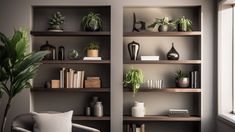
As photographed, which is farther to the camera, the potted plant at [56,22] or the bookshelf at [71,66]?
the bookshelf at [71,66]

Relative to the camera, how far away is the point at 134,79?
17.1 ft

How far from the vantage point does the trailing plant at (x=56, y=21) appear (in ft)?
17.4

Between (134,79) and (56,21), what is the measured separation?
138 cm

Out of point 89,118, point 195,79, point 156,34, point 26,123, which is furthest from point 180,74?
point 26,123

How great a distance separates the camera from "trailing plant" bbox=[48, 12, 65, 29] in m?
5.29

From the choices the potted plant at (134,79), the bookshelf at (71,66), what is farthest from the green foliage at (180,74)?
the bookshelf at (71,66)

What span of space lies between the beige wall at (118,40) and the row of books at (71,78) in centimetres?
48

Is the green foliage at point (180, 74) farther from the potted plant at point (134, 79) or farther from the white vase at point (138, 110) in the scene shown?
the white vase at point (138, 110)

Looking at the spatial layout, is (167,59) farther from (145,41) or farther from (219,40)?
(219,40)

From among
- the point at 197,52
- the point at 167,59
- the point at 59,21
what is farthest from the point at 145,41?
the point at 59,21

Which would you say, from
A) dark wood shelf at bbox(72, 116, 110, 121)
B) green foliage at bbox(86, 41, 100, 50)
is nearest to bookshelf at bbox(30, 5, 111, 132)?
green foliage at bbox(86, 41, 100, 50)

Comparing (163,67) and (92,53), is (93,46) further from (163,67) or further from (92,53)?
(163,67)

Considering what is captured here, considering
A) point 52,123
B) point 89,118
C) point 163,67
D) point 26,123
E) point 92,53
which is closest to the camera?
point 52,123

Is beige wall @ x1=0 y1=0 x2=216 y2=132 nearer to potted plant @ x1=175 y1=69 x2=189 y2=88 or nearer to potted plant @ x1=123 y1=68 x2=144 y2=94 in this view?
potted plant @ x1=123 y1=68 x2=144 y2=94
